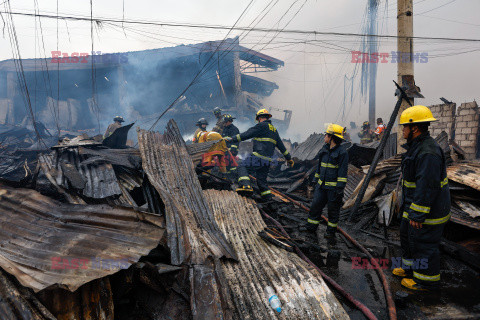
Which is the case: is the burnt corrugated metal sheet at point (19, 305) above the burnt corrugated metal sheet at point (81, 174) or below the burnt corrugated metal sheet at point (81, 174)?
below

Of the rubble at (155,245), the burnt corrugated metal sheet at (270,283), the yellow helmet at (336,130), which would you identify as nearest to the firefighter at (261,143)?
the rubble at (155,245)

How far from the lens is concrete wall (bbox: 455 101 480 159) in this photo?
10.8m

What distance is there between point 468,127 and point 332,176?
11047mm

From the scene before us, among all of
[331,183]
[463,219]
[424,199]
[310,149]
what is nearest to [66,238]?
[424,199]

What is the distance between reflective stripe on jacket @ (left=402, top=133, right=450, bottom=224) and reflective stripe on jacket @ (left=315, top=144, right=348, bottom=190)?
50.8 inches

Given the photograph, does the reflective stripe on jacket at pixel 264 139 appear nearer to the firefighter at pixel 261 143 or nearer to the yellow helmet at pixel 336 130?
the firefighter at pixel 261 143

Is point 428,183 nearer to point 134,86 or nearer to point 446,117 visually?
point 446,117

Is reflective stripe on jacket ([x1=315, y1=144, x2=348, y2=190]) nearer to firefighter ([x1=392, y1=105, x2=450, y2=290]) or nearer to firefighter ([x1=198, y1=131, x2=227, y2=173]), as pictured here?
firefighter ([x1=392, y1=105, x2=450, y2=290])

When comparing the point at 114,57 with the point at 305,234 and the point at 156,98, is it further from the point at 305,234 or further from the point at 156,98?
the point at 305,234

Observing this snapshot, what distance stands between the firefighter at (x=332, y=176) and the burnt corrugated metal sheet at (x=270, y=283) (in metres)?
1.52

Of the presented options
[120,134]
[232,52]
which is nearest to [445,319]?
[120,134]

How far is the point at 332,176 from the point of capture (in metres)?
4.35

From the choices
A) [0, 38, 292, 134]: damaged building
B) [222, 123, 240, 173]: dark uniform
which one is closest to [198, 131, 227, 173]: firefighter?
[222, 123, 240, 173]: dark uniform

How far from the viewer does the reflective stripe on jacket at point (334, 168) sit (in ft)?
13.9
